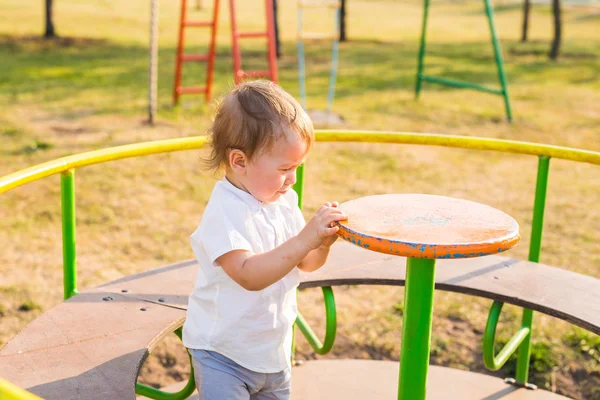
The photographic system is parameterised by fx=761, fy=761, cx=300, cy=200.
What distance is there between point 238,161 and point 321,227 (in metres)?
0.26

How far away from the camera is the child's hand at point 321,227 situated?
1753 mm

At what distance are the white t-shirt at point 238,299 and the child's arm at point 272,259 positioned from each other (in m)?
0.04

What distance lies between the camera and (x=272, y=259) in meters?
1.74

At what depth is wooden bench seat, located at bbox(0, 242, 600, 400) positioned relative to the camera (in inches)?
76.1

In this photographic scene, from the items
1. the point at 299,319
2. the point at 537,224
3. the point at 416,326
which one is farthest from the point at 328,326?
the point at 537,224

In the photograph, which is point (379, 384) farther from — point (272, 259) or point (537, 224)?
point (272, 259)

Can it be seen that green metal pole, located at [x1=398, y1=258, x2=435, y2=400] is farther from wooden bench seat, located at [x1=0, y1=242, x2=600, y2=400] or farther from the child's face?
wooden bench seat, located at [x1=0, y1=242, x2=600, y2=400]

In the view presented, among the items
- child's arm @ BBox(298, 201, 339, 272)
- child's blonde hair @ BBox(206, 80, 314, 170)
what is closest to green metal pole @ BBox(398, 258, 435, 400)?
child's arm @ BBox(298, 201, 339, 272)

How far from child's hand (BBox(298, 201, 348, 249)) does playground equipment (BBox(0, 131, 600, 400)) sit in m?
0.60

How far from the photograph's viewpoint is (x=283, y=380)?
1.97m

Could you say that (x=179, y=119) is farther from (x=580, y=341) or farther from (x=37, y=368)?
(x=37, y=368)

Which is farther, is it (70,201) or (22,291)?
(22,291)

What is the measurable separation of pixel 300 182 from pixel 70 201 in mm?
859

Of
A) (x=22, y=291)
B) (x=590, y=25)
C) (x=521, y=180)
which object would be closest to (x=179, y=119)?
(x=521, y=180)
